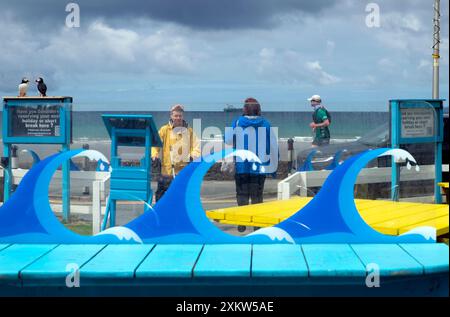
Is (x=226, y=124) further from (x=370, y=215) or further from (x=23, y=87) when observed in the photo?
(x=23, y=87)

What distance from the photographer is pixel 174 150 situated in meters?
3.59

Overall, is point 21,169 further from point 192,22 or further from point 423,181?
point 423,181

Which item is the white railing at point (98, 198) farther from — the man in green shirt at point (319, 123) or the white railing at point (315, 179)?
the man in green shirt at point (319, 123)

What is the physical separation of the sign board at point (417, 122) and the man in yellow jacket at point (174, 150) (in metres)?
1.19

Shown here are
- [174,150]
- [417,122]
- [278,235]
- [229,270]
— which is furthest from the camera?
[417,122]

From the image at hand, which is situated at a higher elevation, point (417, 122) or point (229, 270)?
point (417, 122)

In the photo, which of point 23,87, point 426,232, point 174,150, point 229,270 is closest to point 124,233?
point 174,150

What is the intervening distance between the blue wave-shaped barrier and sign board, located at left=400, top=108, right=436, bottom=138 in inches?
10.1

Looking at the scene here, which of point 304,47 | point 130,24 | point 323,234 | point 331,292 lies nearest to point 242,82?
point 304,47

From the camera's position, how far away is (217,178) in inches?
142

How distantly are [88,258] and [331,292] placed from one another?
1.23 meters

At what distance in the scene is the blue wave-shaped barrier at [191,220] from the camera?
11.4 feet

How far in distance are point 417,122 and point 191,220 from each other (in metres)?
1.42
